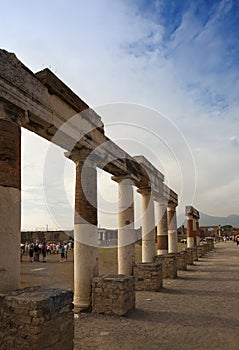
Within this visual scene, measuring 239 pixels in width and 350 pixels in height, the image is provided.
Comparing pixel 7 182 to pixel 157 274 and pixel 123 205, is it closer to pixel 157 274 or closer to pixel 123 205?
pixel 123 205

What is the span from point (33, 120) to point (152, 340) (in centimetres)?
499

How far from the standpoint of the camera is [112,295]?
26.7 feet

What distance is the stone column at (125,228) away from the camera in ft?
38.2

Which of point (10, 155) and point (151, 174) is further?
point (151, 174)

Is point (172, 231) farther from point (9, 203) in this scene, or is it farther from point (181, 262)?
point (9, 203)

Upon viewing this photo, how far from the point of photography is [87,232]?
28.7 feet

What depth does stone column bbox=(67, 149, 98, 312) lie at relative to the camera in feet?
28.1

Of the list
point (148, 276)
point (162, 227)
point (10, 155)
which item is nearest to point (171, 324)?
point (148, 276)

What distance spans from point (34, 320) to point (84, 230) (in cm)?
393

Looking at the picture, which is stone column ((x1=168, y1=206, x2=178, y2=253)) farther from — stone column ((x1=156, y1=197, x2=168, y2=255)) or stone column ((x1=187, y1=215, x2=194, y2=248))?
stone column ((x1=187, y1=215, x2=194, y2=248))

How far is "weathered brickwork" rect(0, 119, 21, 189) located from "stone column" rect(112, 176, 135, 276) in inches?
237

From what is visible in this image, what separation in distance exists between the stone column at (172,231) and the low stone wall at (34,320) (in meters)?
14.8

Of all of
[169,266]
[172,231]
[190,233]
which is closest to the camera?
[169,266]

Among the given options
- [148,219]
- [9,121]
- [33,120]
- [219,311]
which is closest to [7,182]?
[9,121]
